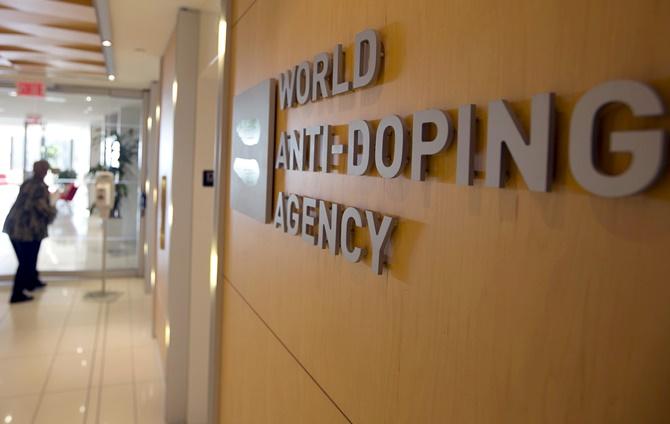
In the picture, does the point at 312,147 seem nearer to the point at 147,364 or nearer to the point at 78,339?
the point at 147,364

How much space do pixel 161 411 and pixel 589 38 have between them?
461 centimetres

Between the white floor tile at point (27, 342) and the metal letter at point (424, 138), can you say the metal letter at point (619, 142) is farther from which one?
the white floor tile at point (27, 342)

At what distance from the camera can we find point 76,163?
30.3ft

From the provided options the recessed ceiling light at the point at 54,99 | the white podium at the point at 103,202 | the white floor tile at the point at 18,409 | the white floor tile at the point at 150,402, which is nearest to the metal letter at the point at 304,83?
the white floor tile at the point at 150,402

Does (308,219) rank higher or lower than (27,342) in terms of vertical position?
higher

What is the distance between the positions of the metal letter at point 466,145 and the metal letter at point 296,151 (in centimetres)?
82

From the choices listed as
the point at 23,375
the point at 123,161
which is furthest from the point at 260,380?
the point at 123,161

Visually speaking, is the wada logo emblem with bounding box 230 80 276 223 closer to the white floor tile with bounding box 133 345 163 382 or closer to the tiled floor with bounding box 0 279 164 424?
the tiled floor with bounding box 0 279 164 424

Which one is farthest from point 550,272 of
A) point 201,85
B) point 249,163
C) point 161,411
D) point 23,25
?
point 23,25

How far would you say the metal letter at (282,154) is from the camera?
1.86 meters

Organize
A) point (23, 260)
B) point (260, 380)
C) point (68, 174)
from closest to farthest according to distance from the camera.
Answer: point (260, 380) → point (23, 260) → point (68, 174)

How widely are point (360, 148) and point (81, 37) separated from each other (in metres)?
4.82

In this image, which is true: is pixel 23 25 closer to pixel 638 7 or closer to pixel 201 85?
pixel 201 85

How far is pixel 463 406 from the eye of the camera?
920mm
